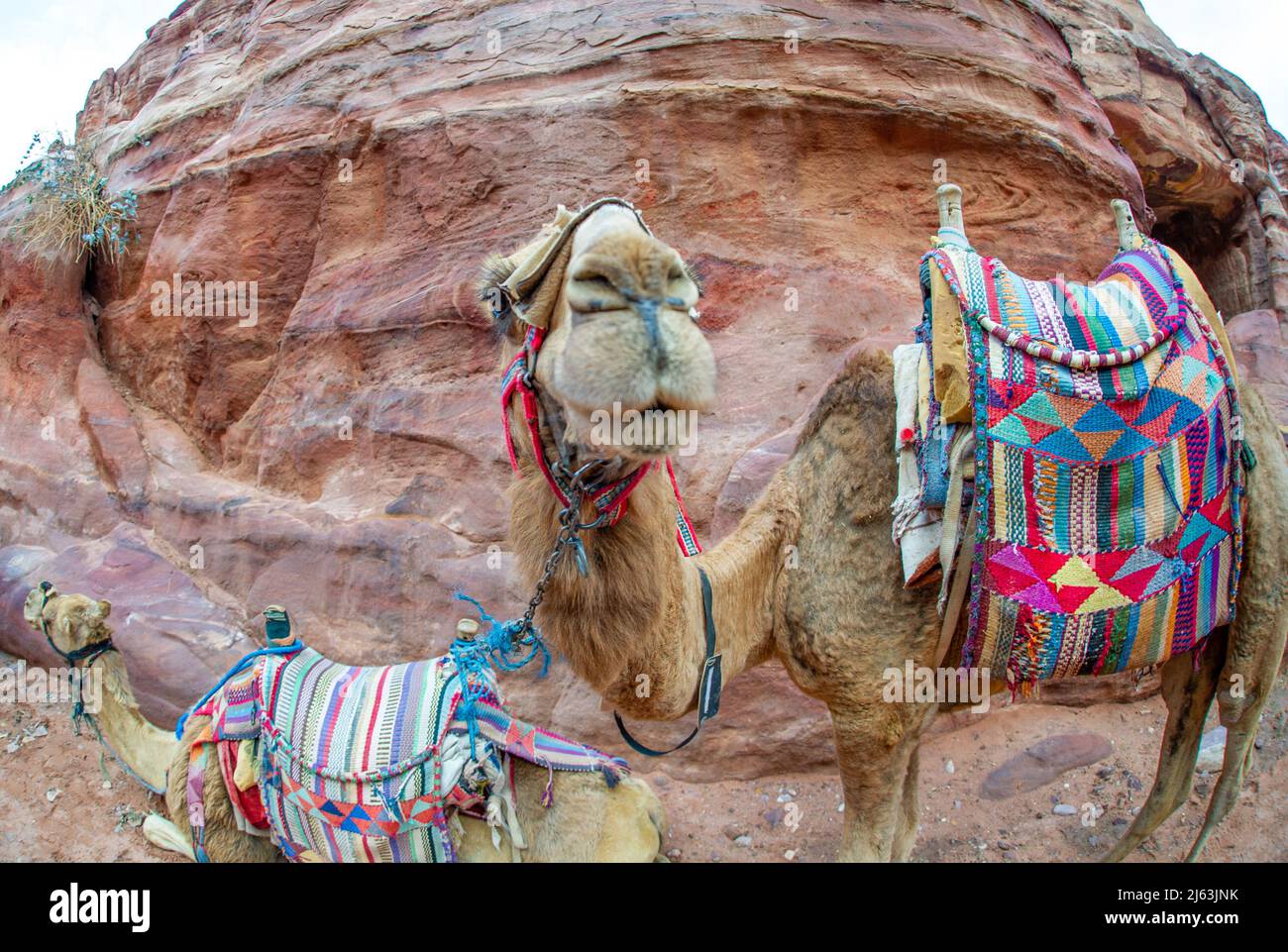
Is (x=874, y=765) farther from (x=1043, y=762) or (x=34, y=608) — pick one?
(x=34, y=608)

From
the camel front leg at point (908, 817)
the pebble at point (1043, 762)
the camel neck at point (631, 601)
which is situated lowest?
the pebble at point (1043, 762)

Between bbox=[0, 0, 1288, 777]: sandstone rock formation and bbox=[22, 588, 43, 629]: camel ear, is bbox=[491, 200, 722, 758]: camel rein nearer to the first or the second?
bbox=[22, 588, 43, 629]: camel ear

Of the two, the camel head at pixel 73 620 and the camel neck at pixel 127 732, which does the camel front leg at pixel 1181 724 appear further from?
the camel head at pixel 73 620

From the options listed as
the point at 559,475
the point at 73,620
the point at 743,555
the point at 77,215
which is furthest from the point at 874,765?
the point at 77,215

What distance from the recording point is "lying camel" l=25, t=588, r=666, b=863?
2.49 metres

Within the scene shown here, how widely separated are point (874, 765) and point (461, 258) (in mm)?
3858

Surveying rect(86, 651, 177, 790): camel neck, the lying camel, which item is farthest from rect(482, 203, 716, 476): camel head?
rect(86, 651, 177, 790): camel neck

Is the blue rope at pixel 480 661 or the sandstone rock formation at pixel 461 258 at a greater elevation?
the sandstone rock formation at pixel 461 258

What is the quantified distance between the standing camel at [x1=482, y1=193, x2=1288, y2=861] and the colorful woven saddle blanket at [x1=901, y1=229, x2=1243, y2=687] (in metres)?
0.22

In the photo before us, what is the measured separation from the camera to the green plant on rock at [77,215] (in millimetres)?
6078

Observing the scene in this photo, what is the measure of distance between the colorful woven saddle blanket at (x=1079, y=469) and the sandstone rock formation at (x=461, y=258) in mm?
1869

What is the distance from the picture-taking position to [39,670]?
5.38m

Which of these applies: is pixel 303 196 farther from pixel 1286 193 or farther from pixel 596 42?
pixel 1286 193

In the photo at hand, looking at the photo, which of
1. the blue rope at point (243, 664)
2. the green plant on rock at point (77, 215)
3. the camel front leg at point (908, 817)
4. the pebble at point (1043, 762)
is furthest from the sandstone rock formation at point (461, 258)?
the blue rope at point (243, 664)
